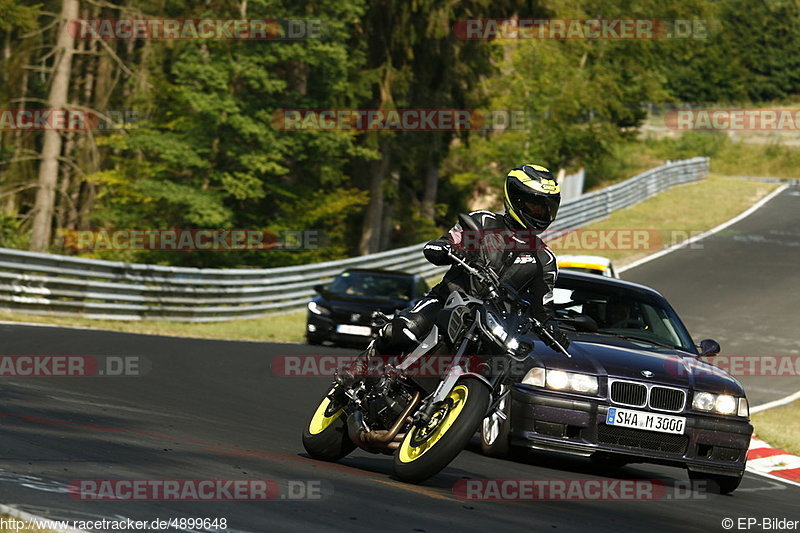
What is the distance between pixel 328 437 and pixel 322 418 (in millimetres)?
150

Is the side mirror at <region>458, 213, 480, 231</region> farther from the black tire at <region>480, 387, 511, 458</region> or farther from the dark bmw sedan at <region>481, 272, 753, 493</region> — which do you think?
the black tire at <region>480, 387, 511, 458</region>

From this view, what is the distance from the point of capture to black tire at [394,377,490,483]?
7.33m

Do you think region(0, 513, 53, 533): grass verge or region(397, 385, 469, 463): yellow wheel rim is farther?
region(397, 385, 469, 463): yellow wheel rim

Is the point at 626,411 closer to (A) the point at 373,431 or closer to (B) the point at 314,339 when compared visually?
(A) the point at 373,431

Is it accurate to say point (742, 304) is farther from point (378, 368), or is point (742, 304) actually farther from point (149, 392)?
point (378, 368)

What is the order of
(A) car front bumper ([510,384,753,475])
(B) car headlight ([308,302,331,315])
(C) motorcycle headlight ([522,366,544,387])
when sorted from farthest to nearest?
(B) car headlight ([308,302,331,315]) < (C) motorcycle headlight ([522,366,544,387]) < (A) car front bumper ([510,384,753,475])

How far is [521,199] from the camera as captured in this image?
820 cm

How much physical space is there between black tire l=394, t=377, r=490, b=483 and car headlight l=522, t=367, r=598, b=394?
1959 millimetres

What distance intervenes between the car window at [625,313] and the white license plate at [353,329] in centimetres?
1078

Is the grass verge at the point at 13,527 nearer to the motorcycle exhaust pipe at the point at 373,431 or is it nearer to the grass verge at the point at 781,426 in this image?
the motorcycle exhaust pipe at the point at 373,431

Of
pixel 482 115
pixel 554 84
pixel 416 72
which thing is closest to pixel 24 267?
pixel 416 72

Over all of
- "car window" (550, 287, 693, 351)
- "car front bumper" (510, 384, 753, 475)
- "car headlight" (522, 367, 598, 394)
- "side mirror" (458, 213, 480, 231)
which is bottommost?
"car front bumper" (510, 384, 753, 475)

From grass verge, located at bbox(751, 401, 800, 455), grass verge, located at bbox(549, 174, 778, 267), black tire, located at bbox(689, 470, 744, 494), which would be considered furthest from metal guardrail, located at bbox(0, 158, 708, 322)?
black tire, located at bbox(689, 470, 744, 494)

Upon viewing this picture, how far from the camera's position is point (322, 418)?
8836 millimetres
